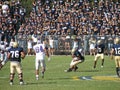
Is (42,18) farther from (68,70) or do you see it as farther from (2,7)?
(68,70)

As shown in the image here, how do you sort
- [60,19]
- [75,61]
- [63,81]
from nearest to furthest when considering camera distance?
[63,81] → [75,61] → [60,19]

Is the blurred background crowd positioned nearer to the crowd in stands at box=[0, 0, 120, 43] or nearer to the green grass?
the crowd in stands at box=[0, 0, 120, 43]

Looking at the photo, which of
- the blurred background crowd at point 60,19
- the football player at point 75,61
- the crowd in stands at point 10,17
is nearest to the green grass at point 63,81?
the football player at point 75,61

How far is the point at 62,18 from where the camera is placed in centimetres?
4566

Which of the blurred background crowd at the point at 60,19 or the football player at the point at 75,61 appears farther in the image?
the blurred background crowd at the point at 60,19

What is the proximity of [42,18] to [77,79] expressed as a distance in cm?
2272

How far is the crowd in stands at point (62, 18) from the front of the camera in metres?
45.0

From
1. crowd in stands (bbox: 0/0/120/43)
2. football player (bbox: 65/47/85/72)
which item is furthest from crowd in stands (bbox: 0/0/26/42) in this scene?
football player (bbox: 65/47/85/72)

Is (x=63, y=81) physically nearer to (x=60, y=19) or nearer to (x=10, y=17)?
(x=60, y=19)

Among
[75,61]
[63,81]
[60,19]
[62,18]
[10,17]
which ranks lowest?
[63,81]

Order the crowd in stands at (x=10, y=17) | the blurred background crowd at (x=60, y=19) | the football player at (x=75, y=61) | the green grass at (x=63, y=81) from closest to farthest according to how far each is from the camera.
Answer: the green grass at (x=63, y=81) < the football player at (x=75, y=61) < the crowd in stands at (x=10, y=17) < the blurred background crowd at (x=60, y=19)

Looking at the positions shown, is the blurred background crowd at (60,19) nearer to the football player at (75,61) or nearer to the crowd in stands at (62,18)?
the crowd in stands at (62,18)

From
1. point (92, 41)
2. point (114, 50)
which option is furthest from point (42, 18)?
point (114, 50)

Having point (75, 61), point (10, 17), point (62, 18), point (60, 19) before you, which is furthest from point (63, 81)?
point (10, 17)
